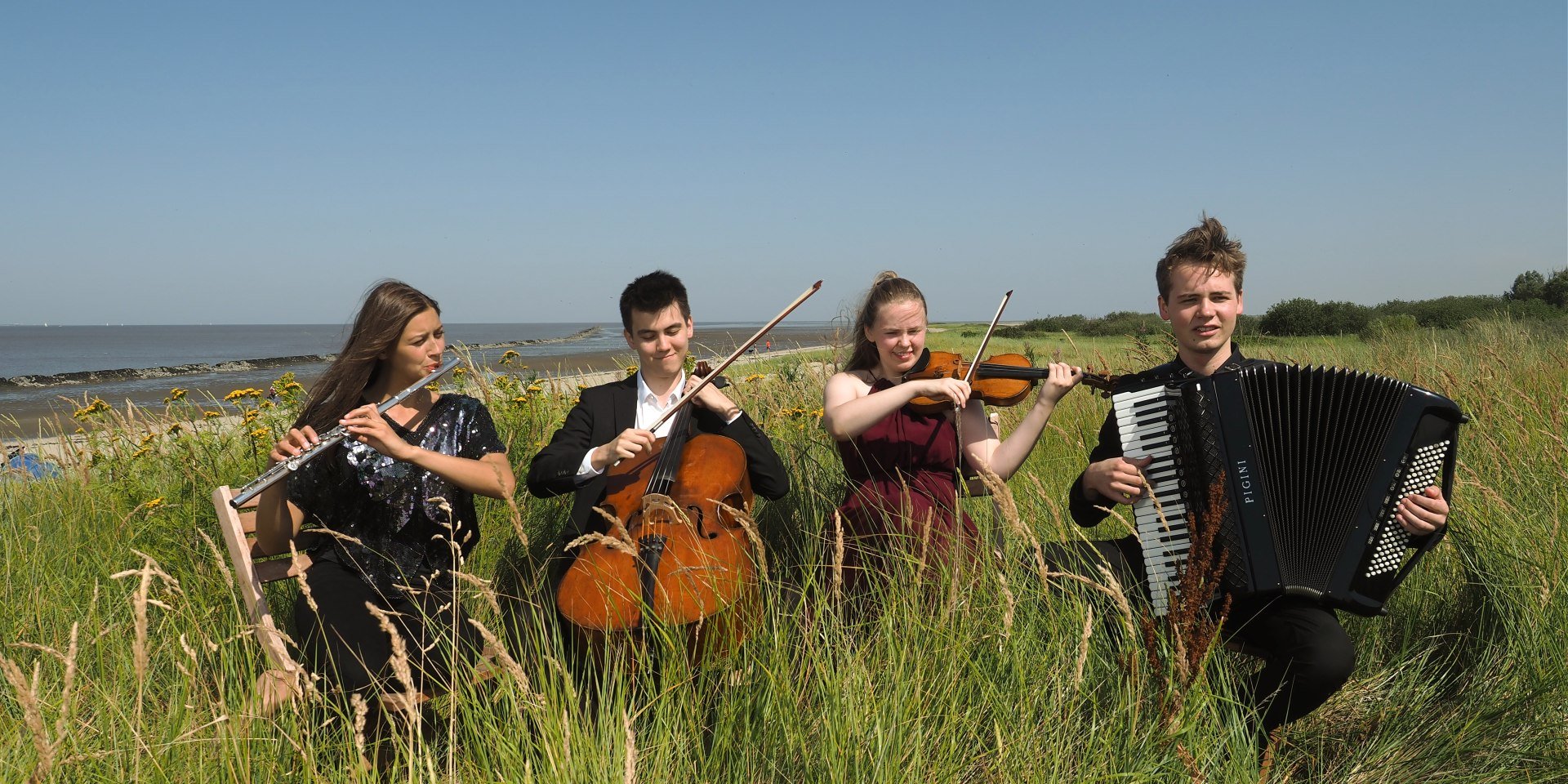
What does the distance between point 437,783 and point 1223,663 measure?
71.3 inches

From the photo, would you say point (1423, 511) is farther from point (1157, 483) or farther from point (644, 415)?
point (644, 415)

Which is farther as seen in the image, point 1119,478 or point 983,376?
point 983,376

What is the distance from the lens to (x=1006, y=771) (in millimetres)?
1743

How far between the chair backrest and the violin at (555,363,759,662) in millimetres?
680

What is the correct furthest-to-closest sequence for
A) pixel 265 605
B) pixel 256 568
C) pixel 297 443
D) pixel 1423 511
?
pixel 256 568 < pixel 297 443 < pixel 1423 511 < pixel 265 605

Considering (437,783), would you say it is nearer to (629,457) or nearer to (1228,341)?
(629,457)

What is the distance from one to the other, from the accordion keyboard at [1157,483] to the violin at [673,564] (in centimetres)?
108

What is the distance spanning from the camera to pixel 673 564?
2336mm

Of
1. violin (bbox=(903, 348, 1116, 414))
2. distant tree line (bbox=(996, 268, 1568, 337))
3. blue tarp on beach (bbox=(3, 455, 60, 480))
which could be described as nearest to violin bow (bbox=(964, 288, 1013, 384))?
violin (bbox=(903, 348, 1116, 414))

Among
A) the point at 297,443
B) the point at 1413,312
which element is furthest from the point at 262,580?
the point at 1413,312

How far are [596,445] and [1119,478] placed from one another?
1.80 m

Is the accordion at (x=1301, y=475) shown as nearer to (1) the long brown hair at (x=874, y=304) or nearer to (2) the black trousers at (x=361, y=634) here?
(1) the long brown hair at (x=874, y=304)

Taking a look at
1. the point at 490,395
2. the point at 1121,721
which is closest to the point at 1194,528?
the point at 1121,721

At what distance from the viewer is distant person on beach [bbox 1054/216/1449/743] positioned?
228 cm
